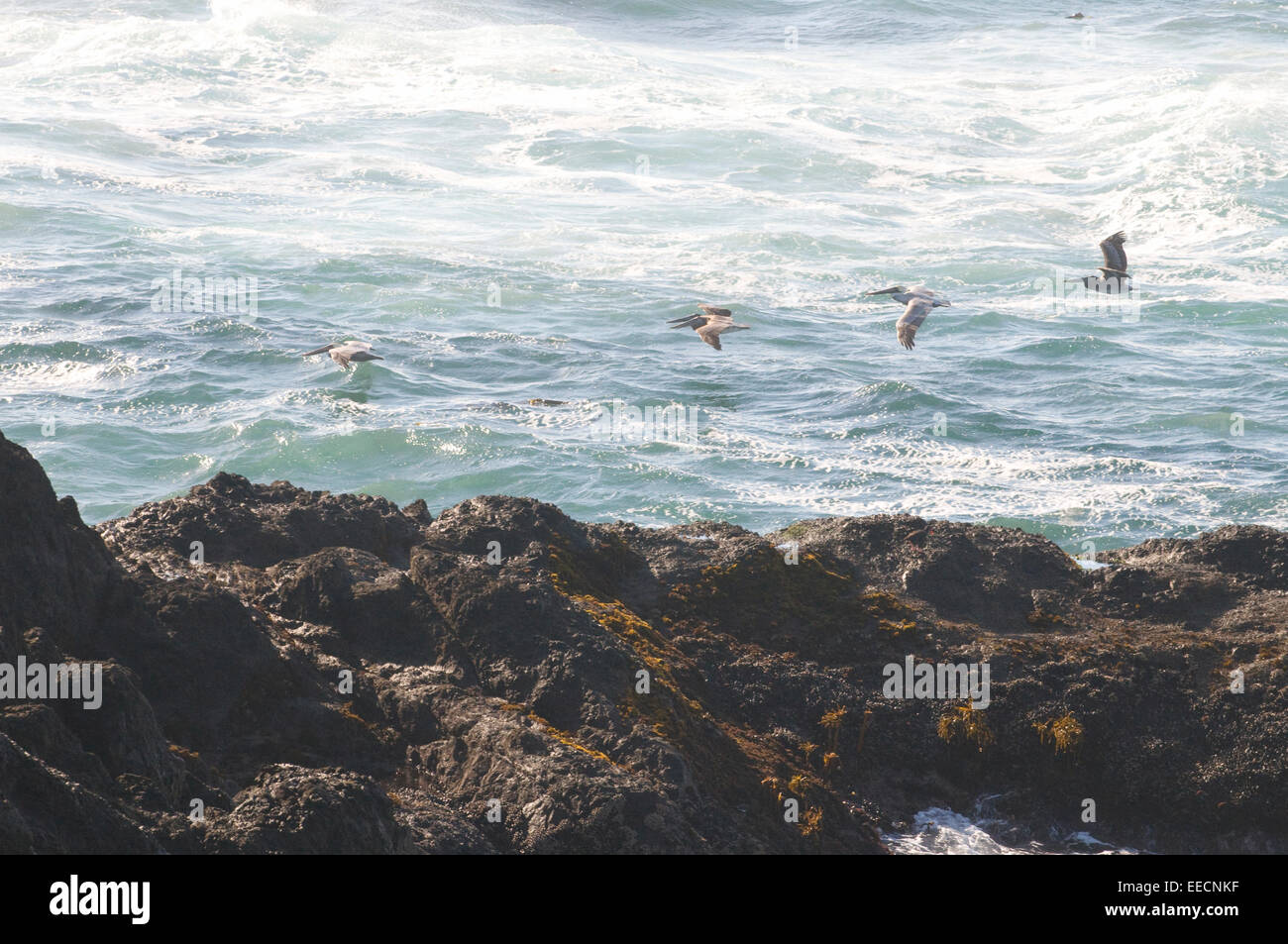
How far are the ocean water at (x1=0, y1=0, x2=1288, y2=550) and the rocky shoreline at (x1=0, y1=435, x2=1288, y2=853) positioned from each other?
6.03 meters

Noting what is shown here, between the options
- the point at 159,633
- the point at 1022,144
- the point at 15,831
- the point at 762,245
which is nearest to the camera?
the point at 15,831

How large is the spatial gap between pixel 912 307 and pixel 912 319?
0.51 metres

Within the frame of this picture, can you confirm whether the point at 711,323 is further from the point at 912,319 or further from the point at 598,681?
the point at 598,681

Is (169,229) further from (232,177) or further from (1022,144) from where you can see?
(1022,144)

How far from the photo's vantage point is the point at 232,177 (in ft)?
92.2

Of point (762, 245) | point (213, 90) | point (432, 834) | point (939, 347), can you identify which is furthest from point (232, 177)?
point (432, 834)

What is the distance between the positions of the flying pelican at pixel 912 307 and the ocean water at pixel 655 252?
184cm

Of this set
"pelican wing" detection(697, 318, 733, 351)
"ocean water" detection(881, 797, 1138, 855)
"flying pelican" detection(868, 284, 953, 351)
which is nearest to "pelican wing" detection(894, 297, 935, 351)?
"flying pelican" detection(868, 284, 953, 351)

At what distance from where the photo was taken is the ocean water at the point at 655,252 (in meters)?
14.6

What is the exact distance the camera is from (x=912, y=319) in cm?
1275

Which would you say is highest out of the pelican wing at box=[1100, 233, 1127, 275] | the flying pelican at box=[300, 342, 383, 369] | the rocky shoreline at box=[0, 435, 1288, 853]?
the pelican wing at box=[1100, 233, 1127, 275]

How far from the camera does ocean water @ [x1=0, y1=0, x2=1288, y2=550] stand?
14.6m

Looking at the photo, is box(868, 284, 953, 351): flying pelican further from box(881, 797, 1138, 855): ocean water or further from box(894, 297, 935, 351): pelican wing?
box(881, 797, 1138, 855): ocean water

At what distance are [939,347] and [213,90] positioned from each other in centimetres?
2245
